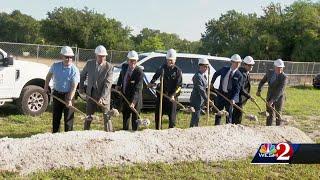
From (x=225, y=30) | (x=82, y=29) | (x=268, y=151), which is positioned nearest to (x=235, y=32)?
(x=225, y=30)

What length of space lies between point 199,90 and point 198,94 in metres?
0.13

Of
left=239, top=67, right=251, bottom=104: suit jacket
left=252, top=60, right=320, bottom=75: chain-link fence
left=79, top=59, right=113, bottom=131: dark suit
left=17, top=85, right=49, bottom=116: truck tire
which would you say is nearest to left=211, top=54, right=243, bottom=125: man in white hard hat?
left=239, top=67, right=251, bottom=104: suit jacket

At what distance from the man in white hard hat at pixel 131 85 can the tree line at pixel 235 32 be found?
141 ft

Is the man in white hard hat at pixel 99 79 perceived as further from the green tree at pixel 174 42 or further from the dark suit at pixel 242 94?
the green tree at pixel 174 42

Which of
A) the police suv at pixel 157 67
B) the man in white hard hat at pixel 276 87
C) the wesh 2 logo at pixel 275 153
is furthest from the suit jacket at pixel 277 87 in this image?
the wesh 2 logo at pixel 275 153

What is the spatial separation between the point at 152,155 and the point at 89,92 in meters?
1.89

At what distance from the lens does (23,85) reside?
11719mm

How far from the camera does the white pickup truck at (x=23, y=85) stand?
37.0 ft

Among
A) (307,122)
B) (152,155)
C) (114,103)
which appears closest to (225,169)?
(152,155)

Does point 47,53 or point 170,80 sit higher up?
point 170,80

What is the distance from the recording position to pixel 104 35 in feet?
209

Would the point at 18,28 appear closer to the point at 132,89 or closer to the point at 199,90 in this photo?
the point at 199,90

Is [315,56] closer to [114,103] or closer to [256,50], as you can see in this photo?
[256,50]

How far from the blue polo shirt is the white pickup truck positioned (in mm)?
2914
